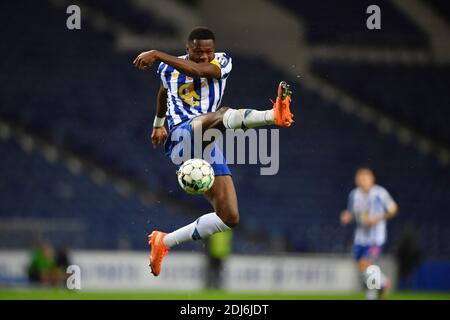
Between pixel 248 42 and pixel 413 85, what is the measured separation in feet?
14.0

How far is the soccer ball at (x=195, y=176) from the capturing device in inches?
367

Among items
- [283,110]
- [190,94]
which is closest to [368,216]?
[190,94]

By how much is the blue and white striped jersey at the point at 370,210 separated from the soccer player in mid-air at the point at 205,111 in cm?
480

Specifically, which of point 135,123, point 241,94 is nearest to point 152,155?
point 135,123

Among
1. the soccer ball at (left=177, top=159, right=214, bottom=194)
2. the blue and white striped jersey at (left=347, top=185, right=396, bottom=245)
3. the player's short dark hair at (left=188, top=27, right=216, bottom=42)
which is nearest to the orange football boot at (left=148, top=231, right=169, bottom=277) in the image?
the soccer ball at (left=177, top=159, right=214, bottom=194)

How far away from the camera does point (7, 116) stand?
2348 cm

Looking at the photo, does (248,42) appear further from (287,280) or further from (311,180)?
(287,280)

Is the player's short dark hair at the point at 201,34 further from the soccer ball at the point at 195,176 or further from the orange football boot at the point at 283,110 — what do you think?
the soccer ball at the point at 195,176

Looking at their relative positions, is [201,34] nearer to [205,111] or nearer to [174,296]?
[205,111]

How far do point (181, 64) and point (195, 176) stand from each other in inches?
40.9

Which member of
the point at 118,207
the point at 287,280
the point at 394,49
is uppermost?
the point at 394,49

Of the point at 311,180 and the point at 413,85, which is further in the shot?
the point at 413,85

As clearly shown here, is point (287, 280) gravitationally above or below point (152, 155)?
below

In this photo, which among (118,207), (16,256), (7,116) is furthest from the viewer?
(7,116)
